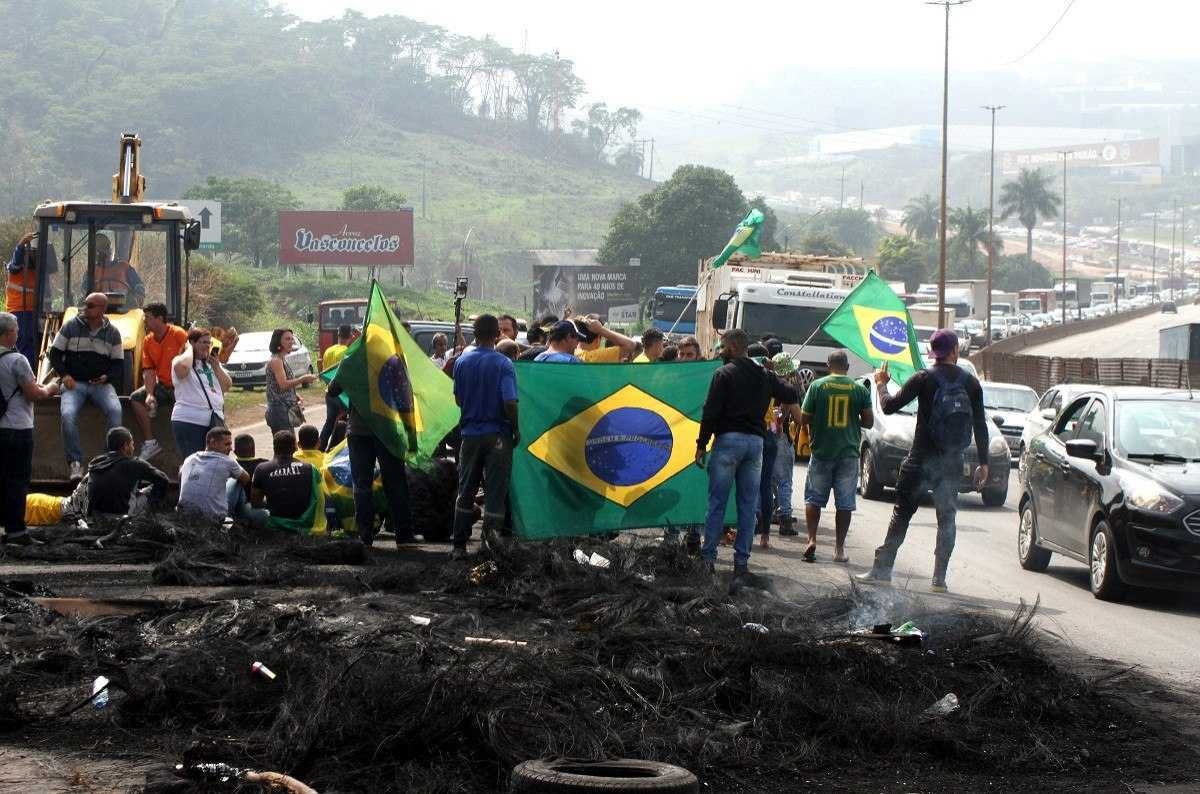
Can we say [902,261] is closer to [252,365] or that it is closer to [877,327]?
[252,365]

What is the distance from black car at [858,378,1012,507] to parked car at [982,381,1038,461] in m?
5.55

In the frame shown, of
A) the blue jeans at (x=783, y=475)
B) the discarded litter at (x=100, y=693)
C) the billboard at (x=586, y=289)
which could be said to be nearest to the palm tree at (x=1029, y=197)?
the billboard at (x=586, y=289)

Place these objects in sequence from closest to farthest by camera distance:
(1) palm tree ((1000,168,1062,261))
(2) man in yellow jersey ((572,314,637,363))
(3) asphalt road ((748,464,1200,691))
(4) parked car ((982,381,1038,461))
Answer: (3) asphalt road ((748,464,1200,691)) < (2) man in yellow jersey ((572,314,637,363)) < (4) parked car ((982,381,1038,461)) < (1) palm tree ((1000,168,1062,261))

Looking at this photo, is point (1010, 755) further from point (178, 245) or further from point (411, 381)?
point (178, 245)

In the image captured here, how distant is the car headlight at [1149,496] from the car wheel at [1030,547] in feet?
6.49

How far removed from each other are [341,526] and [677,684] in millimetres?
6463

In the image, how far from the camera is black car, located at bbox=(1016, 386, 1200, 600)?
11.4m

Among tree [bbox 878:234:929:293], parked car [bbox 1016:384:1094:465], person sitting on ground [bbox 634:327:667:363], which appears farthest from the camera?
tree [bbox 878:234:929:293]

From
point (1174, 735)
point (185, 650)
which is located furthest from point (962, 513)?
point (185, 650)

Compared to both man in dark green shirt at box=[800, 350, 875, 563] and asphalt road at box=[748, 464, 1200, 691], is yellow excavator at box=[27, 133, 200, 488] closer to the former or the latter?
man in dark green shirt at box=[800, 350, 875, 563]

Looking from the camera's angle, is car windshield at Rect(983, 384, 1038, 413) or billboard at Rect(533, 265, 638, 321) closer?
car windshield at Rect(983, 384, 1038, 413)

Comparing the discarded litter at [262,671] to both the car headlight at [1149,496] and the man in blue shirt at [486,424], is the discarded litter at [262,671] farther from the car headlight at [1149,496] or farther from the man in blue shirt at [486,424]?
the car headlight at [1149,496]

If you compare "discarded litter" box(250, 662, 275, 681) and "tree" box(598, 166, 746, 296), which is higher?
"tree" box(598, 166, 746, 296)

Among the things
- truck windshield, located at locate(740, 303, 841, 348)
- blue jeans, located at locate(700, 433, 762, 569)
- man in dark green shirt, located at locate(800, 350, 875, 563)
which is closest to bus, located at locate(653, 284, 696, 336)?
truck windshield, located at locate(740, 303, 841, 348)
